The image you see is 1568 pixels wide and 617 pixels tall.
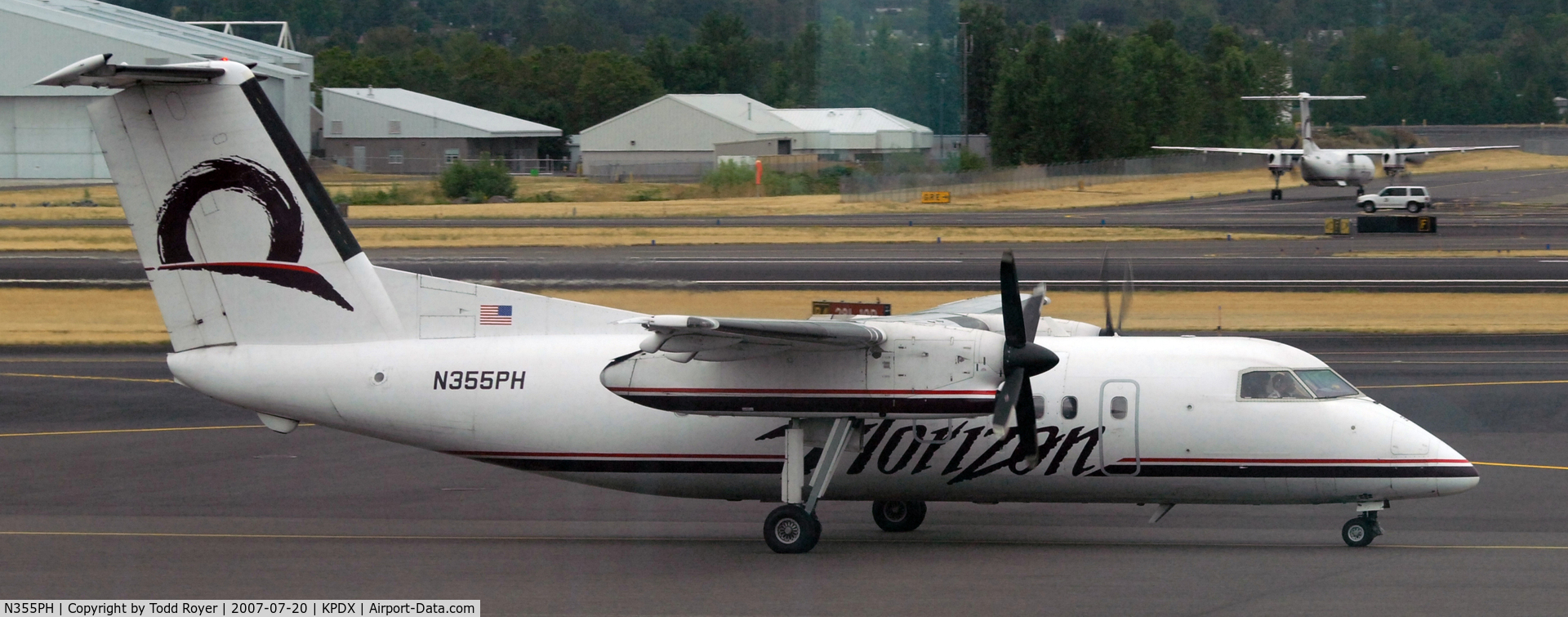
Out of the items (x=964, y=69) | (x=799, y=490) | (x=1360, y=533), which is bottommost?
(x=1360, y=533)

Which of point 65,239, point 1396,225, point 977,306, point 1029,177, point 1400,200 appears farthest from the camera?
point 1029,177

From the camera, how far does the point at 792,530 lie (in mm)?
15070

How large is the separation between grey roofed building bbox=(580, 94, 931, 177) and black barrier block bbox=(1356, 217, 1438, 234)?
47308 millimetres

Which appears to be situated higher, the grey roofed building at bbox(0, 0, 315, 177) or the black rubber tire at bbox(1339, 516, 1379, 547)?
the grey roofed building at bbox(0, 0, 315, 177)

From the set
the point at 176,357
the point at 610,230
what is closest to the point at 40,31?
the point at 610,230

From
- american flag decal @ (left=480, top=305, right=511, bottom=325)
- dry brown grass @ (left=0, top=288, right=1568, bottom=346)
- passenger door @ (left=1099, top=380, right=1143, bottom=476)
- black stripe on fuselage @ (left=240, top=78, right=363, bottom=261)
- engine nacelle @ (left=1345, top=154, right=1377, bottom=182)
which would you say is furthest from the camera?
engine nacelle @ (left=1345, top=154, right=1377, bottom=182)

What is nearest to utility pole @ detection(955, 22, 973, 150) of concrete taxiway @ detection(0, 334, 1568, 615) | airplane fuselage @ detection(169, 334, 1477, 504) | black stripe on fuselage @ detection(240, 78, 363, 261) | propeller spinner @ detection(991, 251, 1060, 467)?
concrete taxiway @ detection(0, 334, 1568, 615)

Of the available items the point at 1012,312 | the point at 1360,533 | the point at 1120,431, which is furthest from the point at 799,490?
the point at 1360,533

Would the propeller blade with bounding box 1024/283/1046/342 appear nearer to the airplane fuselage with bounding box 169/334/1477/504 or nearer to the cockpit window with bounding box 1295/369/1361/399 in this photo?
the airplane fuselage with bounding box 169/334/1477/504

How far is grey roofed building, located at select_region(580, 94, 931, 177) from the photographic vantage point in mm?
101938

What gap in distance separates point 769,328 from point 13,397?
60.1 feet

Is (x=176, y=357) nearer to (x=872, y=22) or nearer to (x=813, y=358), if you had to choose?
(x=813, y=358)

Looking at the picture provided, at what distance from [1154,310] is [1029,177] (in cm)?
5247

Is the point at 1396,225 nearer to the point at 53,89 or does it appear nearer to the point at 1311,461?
the point at 1311,461
